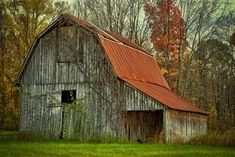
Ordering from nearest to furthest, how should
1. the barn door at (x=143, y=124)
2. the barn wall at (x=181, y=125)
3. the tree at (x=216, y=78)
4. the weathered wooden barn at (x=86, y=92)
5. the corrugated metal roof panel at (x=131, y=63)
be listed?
the barn wall at (x=181, y=125), the weathered wooden barn at (x=86, y=92), the barn door at (x=143, y=124), the corrugated metal roof panel at (x=131, y=63), the tree at (x=216, y=78)

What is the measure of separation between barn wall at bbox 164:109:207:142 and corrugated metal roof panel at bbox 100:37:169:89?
14.2ft

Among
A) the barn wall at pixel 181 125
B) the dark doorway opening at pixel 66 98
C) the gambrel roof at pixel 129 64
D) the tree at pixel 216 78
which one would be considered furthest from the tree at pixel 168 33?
the dark doorway opening at pixel 66 98

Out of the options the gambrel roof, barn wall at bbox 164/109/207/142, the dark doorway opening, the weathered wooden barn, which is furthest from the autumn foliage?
the dark doorway opening

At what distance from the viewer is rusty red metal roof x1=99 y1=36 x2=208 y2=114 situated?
123ft

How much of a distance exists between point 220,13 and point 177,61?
24.5 ft

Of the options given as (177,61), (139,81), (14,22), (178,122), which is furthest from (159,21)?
(178,122)

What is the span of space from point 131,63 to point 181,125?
613 centimetres

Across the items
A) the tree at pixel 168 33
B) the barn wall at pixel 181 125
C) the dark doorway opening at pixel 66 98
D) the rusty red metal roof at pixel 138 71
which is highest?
the tree at pixel 168 33

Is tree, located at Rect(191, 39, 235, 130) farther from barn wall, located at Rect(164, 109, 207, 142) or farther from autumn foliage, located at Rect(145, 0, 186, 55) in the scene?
barn wall, located at Rect(164, 109, 207, 142)

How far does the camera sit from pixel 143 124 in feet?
130

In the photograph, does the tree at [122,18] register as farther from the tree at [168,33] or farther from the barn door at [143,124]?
the barn door at [143,124]

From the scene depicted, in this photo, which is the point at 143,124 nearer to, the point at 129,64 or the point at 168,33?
the point at 129,64

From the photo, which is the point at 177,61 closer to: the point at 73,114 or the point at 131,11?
the point at 131,11

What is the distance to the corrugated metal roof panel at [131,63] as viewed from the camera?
125 ft
